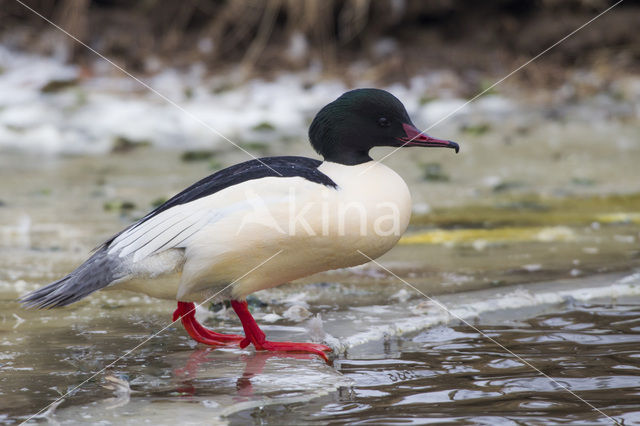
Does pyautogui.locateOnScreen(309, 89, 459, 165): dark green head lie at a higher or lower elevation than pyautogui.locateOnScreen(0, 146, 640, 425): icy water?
higher

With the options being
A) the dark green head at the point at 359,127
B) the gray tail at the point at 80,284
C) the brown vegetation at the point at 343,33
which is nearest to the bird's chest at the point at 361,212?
the dark green head at the point at 359,127

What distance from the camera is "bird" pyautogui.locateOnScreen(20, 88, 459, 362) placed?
335 centimetres

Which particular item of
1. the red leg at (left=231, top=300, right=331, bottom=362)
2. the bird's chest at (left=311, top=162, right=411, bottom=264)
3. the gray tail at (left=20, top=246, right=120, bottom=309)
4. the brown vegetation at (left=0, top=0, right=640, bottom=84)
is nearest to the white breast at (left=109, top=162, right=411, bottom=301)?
the bird's chest at (left=311, top=162, right=411, bottom=264)

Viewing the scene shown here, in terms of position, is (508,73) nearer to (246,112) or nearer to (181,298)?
(246,112)

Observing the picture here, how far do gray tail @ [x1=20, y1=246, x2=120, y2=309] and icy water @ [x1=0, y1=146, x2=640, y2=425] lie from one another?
0.16 meters

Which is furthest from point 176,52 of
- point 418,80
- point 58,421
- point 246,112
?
point 58,421

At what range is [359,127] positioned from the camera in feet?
12.0

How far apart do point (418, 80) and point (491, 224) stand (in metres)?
5.11

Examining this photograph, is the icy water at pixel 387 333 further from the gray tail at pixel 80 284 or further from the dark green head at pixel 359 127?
the dark green head at pixel 359 127

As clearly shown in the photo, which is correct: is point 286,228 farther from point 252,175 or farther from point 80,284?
point 80,284

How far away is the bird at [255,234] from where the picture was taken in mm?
3352

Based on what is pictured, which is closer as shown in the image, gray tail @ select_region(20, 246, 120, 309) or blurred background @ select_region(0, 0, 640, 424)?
blurred background @ select_region(0, 0, 640, 424)

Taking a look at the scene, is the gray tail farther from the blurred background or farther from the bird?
the blurred background

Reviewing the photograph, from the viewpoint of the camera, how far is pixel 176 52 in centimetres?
1136
